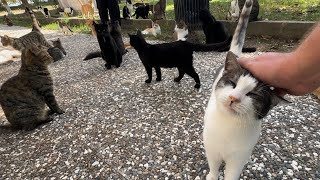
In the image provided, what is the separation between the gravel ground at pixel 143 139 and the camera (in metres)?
2.67

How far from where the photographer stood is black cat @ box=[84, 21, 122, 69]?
5.30m

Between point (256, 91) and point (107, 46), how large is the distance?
4.27 meters

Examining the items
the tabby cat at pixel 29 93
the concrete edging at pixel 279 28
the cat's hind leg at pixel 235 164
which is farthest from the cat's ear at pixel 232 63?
the concrete edging at pixel 279 28

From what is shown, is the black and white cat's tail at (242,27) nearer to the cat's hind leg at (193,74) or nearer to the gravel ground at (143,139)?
the gravel ground at (143,139)

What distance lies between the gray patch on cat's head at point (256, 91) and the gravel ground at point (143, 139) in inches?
39.8

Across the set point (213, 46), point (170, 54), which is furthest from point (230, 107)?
point (170, 54)

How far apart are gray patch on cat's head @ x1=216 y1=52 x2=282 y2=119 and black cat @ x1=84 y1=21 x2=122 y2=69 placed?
3.88m

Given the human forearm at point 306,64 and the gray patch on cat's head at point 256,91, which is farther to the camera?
the gray patch on cat's head at point 256,91

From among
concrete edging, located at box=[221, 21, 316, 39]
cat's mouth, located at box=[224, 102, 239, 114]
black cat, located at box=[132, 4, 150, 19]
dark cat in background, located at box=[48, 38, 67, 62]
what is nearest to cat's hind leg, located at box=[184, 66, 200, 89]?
cat's mouth, located at box=[224, 102, 239, 114]

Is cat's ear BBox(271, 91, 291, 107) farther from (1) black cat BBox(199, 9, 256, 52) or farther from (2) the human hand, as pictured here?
(1) black cat BBox(199, 9, 256, 52)

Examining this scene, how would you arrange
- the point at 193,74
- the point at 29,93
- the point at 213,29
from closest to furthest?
the point at 29,93, the point at 193,74, the point at 213,29

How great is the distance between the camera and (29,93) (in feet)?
12.1

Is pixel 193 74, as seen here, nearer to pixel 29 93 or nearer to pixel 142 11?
pixel 29 93

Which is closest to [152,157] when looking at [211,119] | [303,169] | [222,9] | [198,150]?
[198,150]
